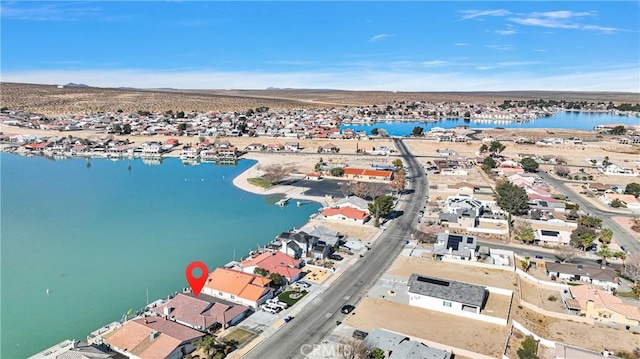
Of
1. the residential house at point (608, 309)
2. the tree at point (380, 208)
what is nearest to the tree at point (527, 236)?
the residential house at point (608, 309)

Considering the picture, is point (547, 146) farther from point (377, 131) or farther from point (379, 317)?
point (379, 317)

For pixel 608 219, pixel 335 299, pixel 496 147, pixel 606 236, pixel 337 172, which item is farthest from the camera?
pixel 496 147

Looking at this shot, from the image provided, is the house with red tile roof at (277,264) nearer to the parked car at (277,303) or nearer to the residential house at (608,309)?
the parked car at (277,303)

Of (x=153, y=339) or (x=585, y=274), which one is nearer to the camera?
(x=153, y=339)

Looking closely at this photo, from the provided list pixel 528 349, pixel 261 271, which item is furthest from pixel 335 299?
pixel 528 349

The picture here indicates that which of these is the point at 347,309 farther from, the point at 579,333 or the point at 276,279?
the point at 579,333

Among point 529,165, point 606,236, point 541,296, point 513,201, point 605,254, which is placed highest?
point 529,165
